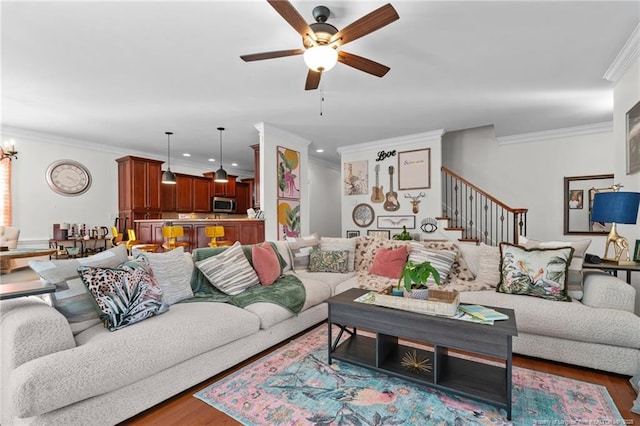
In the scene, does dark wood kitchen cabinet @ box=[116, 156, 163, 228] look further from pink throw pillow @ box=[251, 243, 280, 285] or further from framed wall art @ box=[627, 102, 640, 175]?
framed wall art @ box=[627, 102, 640, 175]

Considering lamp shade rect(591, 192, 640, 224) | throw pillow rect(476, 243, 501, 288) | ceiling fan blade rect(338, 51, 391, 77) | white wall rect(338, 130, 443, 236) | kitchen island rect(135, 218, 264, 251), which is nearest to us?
lamp shade rect(591, 192, 640, 224)

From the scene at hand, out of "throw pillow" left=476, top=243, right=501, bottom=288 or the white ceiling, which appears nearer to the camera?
the white ceiling

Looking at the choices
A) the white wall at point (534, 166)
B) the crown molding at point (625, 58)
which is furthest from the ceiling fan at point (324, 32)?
the white wall at point (534, 166)

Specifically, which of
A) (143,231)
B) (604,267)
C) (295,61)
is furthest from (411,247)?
(143,231)

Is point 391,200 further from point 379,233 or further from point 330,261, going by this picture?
point 330,261

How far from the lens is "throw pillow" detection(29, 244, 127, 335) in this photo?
1.74m

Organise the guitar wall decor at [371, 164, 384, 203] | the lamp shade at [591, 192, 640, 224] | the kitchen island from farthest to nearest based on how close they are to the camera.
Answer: the guitar wall decor at [371, 164, 384, 203] → the kitchen island → the lamp shade at [591, 192, 640, 224]

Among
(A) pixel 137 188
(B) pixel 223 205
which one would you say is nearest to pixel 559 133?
(B) pixel 223 205

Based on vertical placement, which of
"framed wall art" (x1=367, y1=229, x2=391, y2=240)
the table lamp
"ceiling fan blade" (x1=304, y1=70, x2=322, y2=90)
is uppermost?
"ceiling fan blade" (x1=304, y1=70, x2=322, y2=90)

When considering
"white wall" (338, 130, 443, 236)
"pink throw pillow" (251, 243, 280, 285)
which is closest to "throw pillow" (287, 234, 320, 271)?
"pink throw pillow" (251, 243, 280, 285)

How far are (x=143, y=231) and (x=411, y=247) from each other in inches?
204

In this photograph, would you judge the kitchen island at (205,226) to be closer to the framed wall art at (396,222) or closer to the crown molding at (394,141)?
the framed wall art at (396,222)

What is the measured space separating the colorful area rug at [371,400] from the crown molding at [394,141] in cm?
440

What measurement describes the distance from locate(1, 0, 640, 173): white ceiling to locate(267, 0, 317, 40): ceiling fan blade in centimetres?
31
